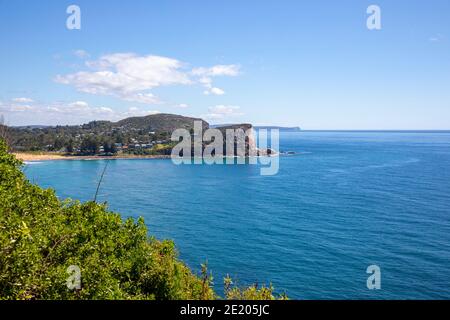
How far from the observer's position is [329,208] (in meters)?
60.6

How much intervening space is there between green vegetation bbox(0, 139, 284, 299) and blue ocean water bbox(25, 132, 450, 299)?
18.9 m

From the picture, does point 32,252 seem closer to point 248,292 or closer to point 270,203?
point 248,292

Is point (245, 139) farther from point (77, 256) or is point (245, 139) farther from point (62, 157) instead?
point (77, 256)

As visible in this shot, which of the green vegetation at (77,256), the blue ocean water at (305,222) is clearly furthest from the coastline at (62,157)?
the green vegetation at (77,256)

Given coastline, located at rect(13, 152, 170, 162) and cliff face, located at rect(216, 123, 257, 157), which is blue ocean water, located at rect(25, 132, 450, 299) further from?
cliff face, located at rect(216, 123, 257, 157)

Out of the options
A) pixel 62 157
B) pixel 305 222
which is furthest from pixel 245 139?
pixel 305 222

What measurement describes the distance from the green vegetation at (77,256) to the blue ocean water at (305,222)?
743 inches

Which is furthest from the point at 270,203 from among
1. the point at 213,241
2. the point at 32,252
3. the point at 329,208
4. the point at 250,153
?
the point at 250,153

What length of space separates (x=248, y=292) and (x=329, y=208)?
5085 centimetres

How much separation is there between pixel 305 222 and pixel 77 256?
148 ft

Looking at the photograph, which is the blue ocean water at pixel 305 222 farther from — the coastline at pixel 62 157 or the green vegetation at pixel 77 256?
the coastline at pixel 62 157

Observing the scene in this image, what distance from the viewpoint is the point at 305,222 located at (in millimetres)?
53594
